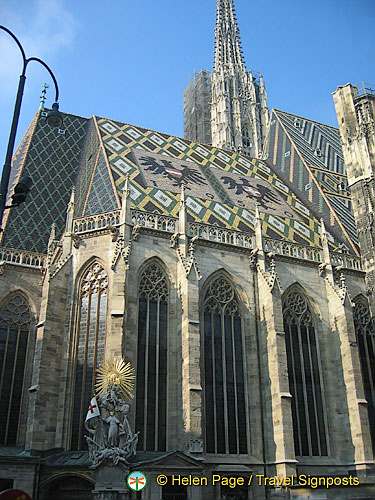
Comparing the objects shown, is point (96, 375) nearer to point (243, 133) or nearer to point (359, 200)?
point (359, 200)

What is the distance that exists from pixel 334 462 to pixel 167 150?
14.6 m

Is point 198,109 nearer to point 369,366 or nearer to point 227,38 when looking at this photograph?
point 227,38

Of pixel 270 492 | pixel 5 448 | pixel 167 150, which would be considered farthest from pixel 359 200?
pixel 5 448

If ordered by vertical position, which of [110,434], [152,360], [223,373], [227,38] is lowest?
[110,434]

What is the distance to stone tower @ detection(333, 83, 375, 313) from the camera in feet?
69.9

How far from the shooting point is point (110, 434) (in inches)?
503

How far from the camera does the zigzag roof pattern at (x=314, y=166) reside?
76.3 feet

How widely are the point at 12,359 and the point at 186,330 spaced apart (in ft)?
17.7

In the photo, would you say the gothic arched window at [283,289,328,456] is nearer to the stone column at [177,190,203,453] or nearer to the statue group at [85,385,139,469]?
the stone column at [177,190,203,453]

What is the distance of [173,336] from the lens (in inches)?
644

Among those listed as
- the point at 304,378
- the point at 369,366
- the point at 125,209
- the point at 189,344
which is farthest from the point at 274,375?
the point at 125,209

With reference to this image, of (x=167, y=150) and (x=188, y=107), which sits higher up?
(x=188, y=107)

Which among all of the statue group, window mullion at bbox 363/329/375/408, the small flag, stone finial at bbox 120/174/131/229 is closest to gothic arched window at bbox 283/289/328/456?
window mullion at bbox 363/329/375/408

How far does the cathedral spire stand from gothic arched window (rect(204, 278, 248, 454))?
32.3m
